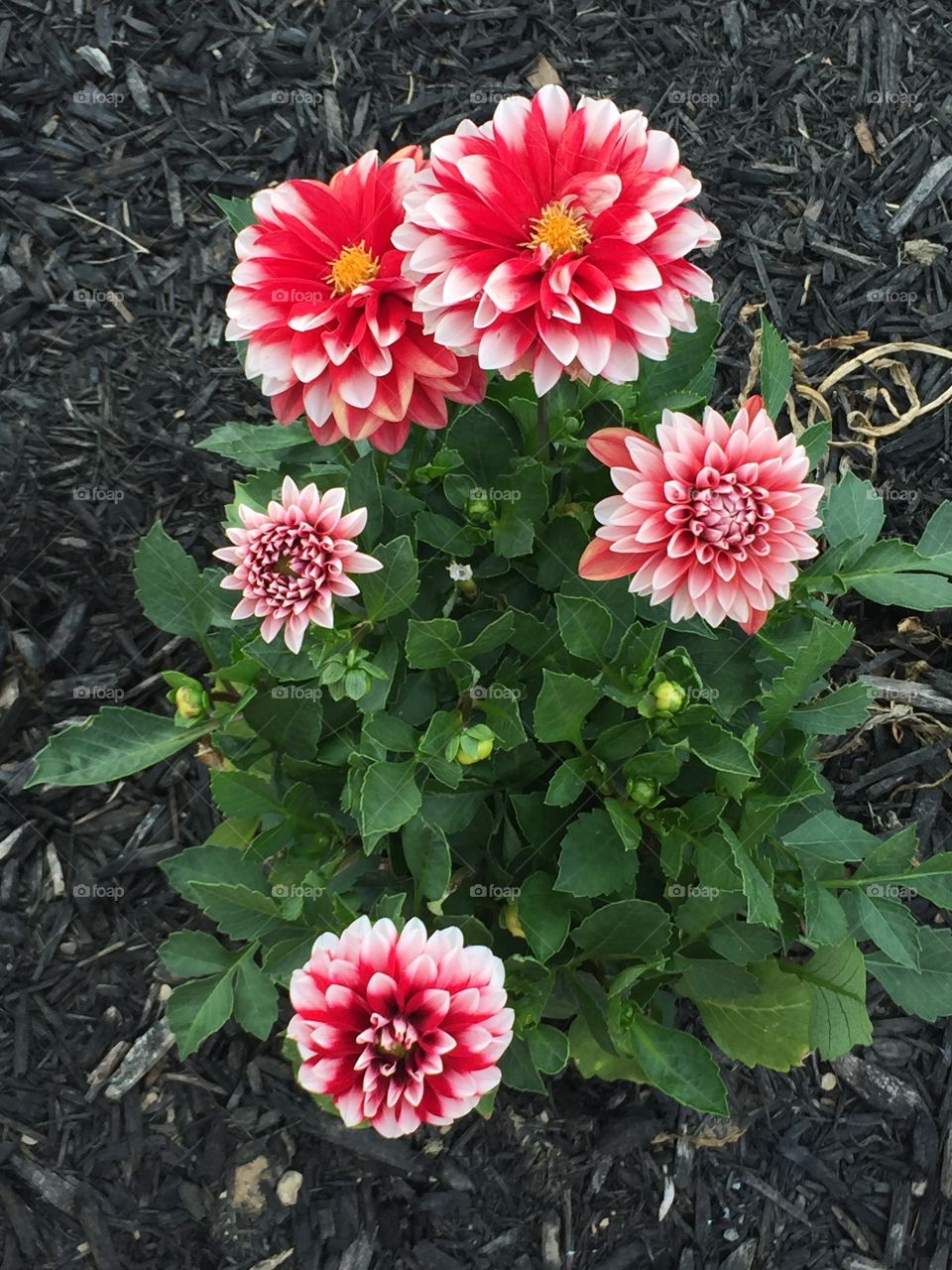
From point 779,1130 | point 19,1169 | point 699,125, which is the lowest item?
point 19,1169

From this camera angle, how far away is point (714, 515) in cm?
161

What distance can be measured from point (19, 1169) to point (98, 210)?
259 cm

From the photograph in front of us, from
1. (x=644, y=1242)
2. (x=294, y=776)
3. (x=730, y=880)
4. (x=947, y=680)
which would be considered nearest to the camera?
(x=730, y=880)

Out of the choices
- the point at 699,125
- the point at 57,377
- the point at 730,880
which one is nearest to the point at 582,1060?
the point at 730,880

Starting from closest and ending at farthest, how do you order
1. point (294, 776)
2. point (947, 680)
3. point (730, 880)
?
point (730, 880) → point (294, 776) → point (947, 680)

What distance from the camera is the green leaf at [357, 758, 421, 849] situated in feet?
5.98

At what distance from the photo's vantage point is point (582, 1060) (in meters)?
2.44

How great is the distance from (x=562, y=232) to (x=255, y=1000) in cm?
154

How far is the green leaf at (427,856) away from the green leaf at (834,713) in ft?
2.33

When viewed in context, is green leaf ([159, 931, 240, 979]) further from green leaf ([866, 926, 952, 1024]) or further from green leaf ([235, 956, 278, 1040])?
green leaf ([866, 926, 952, 1024])

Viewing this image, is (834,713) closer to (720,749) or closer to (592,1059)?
(720,749)

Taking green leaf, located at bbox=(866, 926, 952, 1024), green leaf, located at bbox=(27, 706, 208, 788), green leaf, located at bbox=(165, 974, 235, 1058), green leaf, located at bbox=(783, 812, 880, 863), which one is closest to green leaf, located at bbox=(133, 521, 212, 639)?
green leaf, located at bbox=(27, 706, 208, 788)

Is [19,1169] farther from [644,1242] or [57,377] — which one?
[57,377]

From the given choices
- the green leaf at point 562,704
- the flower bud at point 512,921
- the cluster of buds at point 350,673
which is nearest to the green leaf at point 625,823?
the green leaf at point 562,704
